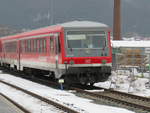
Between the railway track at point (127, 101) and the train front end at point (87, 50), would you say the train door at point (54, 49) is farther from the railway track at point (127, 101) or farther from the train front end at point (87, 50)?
the railway track at point (127, 101)

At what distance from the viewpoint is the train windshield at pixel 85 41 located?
20453 millimetres

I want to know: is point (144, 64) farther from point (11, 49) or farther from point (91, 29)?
point (11, 49)

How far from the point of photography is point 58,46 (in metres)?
20.6

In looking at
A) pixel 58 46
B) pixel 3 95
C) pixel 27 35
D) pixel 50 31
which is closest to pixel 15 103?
pixel 3 95

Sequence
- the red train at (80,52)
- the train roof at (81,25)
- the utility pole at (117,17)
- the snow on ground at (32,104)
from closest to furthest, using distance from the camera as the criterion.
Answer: the snow on ground at (32,104) → the red train at (80,52) → the train roof at (81,25) → the utility pole at (117,17)

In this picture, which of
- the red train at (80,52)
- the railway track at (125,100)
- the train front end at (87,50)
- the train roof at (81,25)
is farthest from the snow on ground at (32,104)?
the train roof at (81,25)

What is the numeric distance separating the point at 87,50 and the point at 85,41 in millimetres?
445

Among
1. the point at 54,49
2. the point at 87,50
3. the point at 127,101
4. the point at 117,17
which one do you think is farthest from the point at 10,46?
the point at 117,17

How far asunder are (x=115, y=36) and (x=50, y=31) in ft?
176

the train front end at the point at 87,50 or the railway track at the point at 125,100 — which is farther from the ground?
the train front end at the point at 87,50

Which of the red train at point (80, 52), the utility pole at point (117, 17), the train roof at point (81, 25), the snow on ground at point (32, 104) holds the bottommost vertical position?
the snow on ground at point (32, 104)

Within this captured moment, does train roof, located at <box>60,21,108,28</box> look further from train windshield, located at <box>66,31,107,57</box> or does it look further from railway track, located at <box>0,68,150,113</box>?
railway track, located at <box>0,68,150,113</box>

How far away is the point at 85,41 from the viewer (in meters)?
20.8

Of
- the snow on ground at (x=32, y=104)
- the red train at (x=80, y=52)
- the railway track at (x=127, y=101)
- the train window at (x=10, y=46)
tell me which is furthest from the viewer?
the train window at (x=10, y=46)
